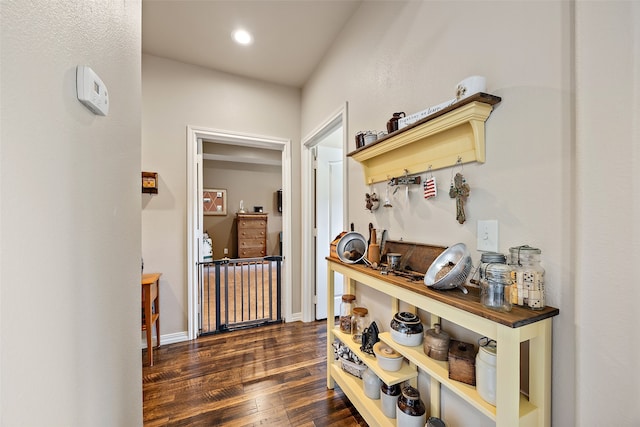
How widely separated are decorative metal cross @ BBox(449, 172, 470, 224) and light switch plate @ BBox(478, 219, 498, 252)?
0.25 ft

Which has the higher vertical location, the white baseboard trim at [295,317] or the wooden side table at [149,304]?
the wooden side table at [149,304]

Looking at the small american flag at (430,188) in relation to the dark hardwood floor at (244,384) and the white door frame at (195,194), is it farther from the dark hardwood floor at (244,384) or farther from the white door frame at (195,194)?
the white door frame at (195,194)

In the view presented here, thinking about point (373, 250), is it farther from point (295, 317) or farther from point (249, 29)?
point (249, 29)

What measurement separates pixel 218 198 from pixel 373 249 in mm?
5569

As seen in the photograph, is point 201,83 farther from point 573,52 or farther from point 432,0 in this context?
point 573,52

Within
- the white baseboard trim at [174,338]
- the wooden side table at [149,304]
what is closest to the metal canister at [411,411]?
the wooden side table at [149,304]

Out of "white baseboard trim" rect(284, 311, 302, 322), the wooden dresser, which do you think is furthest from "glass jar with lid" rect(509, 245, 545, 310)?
the wooden dresser

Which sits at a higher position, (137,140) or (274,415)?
(137,140)

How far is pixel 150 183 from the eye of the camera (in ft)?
7.84

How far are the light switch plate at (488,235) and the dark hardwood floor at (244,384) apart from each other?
50.8 inches

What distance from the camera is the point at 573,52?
0.79m

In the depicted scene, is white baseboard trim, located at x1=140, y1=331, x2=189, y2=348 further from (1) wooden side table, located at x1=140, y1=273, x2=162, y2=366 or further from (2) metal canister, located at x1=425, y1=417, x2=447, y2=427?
(2) metal canister, located at x1=425, y1=417, x2=447, y2=427

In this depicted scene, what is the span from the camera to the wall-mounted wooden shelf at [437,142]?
98cm

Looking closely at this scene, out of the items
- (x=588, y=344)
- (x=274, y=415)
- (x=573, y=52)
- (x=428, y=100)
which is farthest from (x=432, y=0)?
(x=274, y=415)
